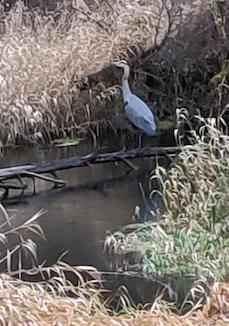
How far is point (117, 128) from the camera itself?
9.87 meters

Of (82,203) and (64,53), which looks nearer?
(82,203)

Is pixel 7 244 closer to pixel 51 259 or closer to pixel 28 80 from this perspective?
pixel 51 259

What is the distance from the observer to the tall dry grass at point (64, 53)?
9.45m

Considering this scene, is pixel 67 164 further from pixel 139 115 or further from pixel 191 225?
pixel 191 225

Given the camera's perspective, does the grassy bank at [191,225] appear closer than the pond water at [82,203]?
Yes

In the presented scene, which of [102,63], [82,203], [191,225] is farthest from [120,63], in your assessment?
[191,225]

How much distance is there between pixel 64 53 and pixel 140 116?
204 cm

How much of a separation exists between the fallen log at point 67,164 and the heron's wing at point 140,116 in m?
0.18

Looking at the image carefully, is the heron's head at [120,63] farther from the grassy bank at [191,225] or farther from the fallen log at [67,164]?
the grassy bank at [191,225]

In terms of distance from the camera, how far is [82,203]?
7.41 m

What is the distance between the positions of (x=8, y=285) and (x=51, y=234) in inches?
85.6

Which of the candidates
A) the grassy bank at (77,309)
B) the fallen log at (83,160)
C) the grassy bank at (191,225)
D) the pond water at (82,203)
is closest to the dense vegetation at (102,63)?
the fallen log at (83,160)

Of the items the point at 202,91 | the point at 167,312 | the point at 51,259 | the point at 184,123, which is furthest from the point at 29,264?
the point at 202,91

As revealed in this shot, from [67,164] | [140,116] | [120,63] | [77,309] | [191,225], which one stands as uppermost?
[120,63]
